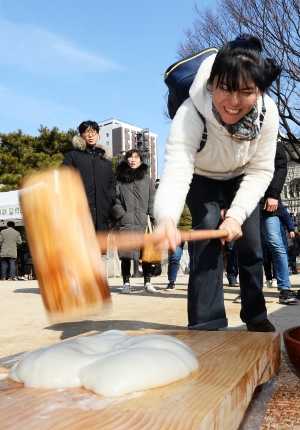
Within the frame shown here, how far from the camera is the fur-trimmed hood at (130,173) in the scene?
20.8 feet

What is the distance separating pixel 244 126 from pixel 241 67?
336 mm

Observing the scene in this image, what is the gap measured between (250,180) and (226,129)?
378 millimetres

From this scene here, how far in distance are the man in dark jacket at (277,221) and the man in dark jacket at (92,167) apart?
188 centimetres

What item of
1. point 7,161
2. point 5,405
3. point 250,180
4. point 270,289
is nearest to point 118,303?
point 270,289

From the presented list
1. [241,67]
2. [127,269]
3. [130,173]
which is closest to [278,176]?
[130,173]

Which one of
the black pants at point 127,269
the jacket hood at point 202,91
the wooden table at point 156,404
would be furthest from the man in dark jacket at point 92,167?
the wooden table at point 156,404

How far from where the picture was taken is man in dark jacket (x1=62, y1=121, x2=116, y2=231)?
15.8 feet

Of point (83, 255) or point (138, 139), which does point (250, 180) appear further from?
point (138, 139)

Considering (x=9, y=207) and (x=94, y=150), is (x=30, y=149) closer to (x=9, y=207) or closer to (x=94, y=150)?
(x=9, y=207)

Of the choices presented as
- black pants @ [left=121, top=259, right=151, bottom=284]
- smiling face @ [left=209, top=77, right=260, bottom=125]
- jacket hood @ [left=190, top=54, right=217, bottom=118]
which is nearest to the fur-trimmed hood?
black pants @ [left=121, top=259, right=151, bottom=284]

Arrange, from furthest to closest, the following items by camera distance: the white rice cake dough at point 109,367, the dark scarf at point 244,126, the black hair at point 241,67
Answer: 1. the dark scarf at point 244,126
2. the black hair at point 241,67
3. the white rice cake dough at point 109,367

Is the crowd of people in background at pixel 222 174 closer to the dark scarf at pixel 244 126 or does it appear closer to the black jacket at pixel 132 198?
the dark scarf at pixel 244 126

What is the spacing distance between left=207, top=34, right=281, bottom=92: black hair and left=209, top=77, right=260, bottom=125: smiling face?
2 centimetres

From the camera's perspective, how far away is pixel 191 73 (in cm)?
259
